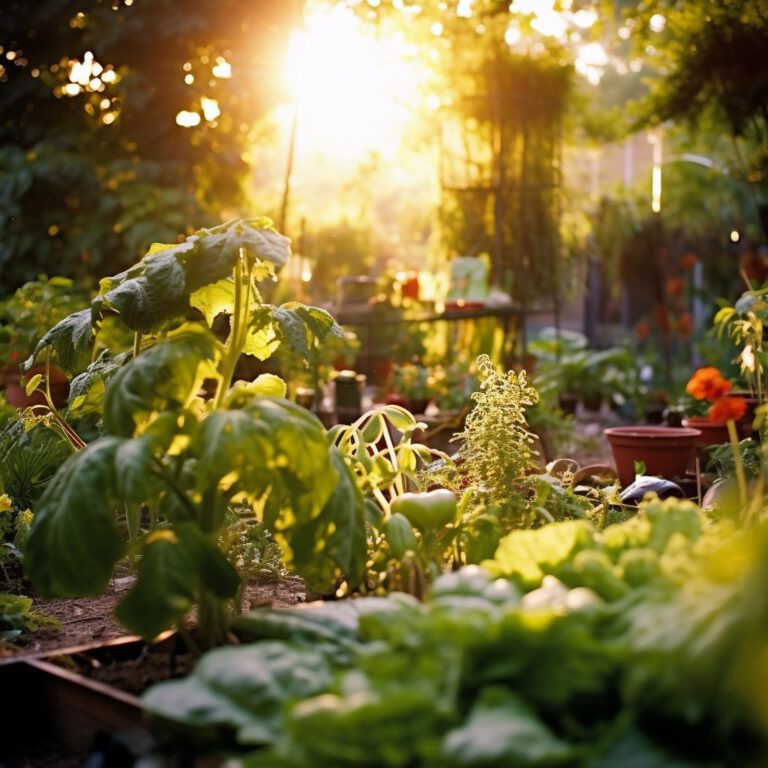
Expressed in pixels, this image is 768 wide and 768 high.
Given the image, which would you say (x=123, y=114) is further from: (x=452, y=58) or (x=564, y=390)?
(x=564, y=390)

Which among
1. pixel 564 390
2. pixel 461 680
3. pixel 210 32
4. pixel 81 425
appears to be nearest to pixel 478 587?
pixel 461 680

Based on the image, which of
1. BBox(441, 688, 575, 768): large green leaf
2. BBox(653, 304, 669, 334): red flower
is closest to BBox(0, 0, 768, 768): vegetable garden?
BBox(441, 688, 575, 768): large green leaf

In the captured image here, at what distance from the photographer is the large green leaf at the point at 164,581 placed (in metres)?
1.79

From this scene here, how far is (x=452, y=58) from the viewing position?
854 cm

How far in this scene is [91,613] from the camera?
2.88 m

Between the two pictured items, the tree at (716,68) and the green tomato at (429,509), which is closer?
the green tomato at (429,509)

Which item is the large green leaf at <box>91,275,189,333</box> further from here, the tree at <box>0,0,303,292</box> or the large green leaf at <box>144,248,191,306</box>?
the tree at <box>0,0,303,292</box>

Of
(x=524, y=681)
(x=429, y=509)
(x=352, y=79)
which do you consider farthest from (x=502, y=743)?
(x=352, y=79)

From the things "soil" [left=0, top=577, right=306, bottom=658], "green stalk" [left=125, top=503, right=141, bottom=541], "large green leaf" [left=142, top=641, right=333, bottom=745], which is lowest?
"soil" [left=0, top=577, right=306, bottom=658]

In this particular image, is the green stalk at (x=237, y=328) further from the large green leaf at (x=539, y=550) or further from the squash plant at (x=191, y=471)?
the large green leaf at (x=539, y=550)

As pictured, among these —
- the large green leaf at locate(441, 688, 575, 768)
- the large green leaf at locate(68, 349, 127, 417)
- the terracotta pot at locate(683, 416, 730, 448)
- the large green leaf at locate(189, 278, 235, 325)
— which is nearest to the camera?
the large green leaf at locate(441, 688, 575, 768)

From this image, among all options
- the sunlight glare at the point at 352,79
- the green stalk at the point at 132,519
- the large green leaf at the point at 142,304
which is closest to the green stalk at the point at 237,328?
the large green leaf at the point at 142,304

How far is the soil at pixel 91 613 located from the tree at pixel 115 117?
3.84 meters

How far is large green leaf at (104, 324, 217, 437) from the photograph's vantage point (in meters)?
1.92
